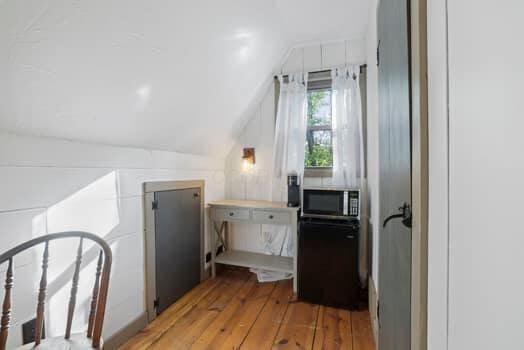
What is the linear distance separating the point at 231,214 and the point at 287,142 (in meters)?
1.00

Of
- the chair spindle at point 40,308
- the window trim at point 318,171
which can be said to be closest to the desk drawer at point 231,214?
the window trim at point 318,171

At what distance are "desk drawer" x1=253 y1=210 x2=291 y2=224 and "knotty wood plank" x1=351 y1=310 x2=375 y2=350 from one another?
3.17 ft

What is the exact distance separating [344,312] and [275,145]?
5.72 ft

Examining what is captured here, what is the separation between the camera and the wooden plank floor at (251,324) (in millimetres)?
1645

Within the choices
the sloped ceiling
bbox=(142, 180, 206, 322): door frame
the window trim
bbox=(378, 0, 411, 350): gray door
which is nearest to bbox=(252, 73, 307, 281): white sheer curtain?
the window trim

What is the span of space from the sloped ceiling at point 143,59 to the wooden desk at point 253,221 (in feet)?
2.56

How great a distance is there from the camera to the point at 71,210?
1348 mm

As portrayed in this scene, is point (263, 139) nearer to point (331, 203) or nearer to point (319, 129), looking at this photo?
point (319, 129)

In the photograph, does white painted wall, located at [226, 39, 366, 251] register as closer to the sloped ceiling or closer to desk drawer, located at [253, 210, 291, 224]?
the sloped ceiling

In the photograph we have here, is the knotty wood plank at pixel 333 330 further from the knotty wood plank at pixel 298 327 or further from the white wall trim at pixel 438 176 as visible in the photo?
the white wall trim at pixel 438 176

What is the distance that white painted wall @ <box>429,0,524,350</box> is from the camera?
0.32 meters

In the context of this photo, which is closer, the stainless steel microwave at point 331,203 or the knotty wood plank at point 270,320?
the knotty wood plank at point 270,320

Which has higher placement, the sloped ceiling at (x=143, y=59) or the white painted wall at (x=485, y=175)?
the sloped ceiling at (x=143, y=59)

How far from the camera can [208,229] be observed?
2.63 m
